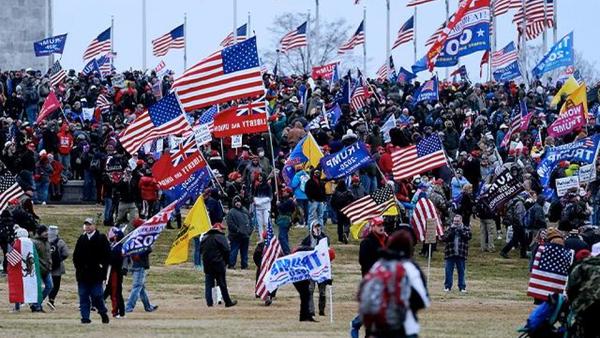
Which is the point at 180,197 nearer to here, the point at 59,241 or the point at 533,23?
the point at 59,241

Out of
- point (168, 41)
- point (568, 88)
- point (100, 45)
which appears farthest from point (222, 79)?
point (168, 41)

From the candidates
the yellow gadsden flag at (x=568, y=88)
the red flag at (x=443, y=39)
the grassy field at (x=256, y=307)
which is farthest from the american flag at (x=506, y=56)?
the grassy field at (x=256, y=307)

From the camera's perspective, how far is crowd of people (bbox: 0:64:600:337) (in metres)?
34.8

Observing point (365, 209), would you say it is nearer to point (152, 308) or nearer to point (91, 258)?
point (152, 308)

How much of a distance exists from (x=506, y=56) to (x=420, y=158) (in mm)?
25062

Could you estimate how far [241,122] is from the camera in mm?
39094

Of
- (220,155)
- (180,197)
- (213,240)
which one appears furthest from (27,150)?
(213,240)

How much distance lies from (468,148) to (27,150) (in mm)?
12965

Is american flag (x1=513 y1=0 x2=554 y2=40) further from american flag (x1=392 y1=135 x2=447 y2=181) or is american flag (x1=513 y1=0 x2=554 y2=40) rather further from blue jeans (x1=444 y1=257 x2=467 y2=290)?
blue jeans (x1=444 y1=257 x2=467 y2=290)

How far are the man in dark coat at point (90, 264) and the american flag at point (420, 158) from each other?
41.7ft

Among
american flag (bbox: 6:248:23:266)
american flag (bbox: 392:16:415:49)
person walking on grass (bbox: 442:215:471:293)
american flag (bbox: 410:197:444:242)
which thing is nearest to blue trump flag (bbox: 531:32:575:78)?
american flag (bbox: 392:16:415:49)

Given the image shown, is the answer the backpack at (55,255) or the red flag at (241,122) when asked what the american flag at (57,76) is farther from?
the backpack at (55,255)

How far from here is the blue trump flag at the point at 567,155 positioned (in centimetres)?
4050

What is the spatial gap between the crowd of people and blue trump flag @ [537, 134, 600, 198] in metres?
0.62
